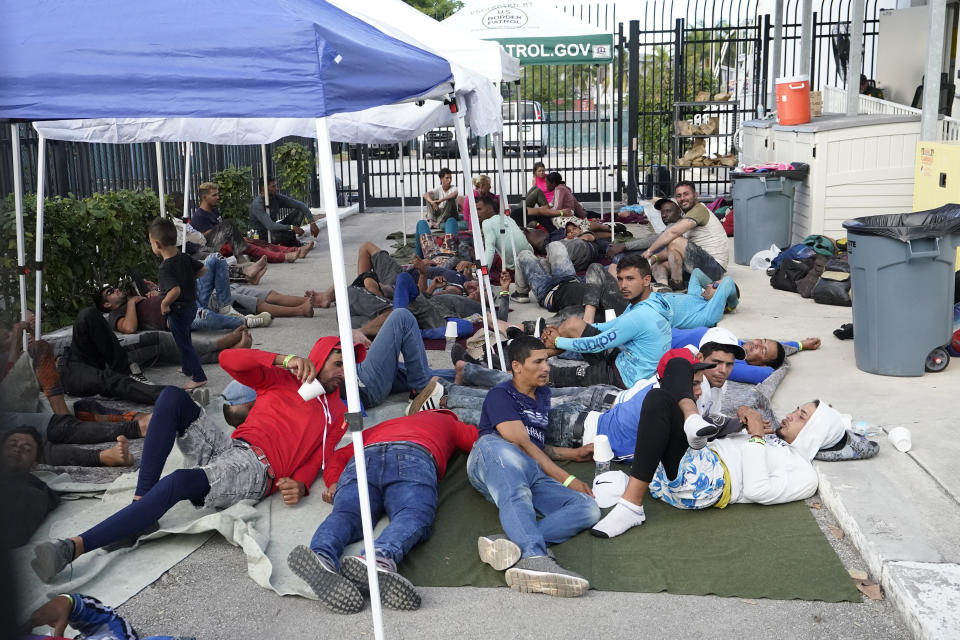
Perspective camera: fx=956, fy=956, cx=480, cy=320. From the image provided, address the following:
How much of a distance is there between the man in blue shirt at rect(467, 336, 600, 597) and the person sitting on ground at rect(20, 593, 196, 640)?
1480 millimetres

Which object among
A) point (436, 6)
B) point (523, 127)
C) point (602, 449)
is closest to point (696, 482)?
point (602, 449)

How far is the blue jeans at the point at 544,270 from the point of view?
986cm

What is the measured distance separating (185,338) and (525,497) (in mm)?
3811

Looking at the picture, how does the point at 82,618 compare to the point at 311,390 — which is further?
the point at 311,390

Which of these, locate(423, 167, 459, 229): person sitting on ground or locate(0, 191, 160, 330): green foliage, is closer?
locate(0, 191, 160, 330): green foliage

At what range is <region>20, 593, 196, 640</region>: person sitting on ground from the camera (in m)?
3.12

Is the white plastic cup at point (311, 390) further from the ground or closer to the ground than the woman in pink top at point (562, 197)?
closer to the ground

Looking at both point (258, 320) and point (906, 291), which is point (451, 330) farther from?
point (906, 291)

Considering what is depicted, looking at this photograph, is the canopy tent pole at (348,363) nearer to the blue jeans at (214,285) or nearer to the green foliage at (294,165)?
the blue jeans at (214,285)

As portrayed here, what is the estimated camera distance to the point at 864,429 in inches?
214

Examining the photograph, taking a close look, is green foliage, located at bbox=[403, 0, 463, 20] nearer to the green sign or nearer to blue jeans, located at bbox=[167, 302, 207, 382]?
the green sign

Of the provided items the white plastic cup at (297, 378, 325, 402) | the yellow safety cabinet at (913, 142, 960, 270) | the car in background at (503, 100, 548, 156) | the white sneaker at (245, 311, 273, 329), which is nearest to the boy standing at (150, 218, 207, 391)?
the white sneaker at (245, 311, 273, 329)

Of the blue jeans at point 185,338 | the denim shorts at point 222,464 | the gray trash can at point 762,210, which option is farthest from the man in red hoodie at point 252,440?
the gray trash can at point 762,210

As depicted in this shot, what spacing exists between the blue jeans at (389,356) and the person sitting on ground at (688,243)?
4443mm
